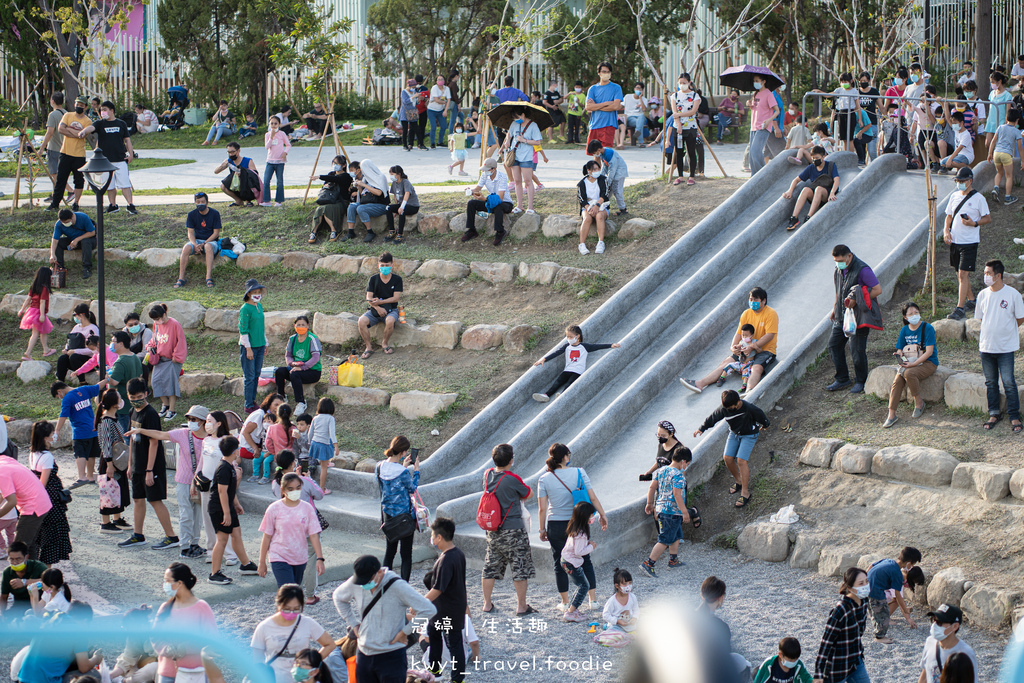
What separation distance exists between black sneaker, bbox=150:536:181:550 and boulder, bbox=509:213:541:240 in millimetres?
7913

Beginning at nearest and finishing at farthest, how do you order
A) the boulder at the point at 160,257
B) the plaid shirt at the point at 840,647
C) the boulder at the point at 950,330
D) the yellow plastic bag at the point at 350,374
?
the plaid shirt at the point at 840,647
the boulder at the point at 950,330
the yellow plastic bag at the point at 350,374
the boulder at the point at 160,257

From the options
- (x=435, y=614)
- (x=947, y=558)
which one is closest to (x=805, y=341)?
(x=947, y=558)

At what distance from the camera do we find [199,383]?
13.8 meters

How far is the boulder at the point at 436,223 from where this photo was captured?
56.1ft

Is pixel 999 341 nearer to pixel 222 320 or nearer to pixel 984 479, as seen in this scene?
pixel 984 479

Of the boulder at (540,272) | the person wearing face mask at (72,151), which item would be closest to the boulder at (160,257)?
the person wearing face mask at (72,151)

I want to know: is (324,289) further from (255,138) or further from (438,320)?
(255,138)

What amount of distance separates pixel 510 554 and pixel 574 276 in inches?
262

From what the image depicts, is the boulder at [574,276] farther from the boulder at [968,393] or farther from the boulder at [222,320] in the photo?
the boulder at [968,393]

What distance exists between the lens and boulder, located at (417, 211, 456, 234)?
56.1 ft

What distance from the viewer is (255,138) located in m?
29.0

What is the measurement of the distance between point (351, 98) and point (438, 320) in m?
18.9

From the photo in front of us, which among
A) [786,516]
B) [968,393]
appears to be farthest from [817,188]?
[786,516]

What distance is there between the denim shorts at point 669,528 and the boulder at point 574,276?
18.4 feet
